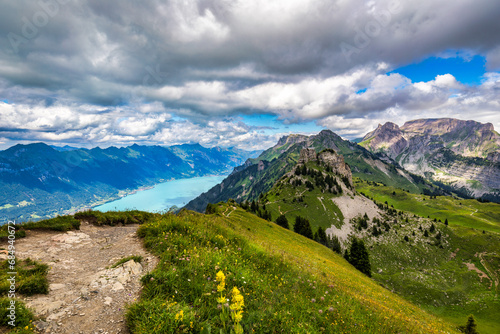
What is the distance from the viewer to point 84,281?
639 cm

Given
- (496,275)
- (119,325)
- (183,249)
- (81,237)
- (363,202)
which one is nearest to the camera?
(119,325)

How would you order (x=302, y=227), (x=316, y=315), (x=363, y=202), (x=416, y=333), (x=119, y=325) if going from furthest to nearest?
(x=363, y=202)
(x=302, y=227)
(x=416, y=333)
(x=316, y=315)
(x=119, y=325)

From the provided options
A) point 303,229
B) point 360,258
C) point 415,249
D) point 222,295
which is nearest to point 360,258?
point 360,258

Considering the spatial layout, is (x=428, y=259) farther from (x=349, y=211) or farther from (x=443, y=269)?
(x=349, y=211)

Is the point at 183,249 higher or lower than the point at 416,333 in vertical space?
higher

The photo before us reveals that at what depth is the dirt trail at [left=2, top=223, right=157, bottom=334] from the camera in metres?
4.62

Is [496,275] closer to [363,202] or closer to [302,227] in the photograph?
[363,202]

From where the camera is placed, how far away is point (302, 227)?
8119cm

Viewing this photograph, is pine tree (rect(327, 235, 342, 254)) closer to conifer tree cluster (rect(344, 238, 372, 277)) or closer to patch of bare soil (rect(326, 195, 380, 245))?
patch of bare soil (rect(326, 195, 380, 245))

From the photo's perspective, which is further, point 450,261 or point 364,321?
point 450,261

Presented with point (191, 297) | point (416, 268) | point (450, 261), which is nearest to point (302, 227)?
point (416, 268)

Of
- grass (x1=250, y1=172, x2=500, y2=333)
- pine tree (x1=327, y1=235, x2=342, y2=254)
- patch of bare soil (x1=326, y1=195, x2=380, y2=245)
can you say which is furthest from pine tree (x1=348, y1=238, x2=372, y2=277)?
patch of bare soil (x1=326, y1=195, x2=380, y2=245)

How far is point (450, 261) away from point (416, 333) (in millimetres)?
149562

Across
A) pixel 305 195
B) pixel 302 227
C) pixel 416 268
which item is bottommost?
pixel 416 268
